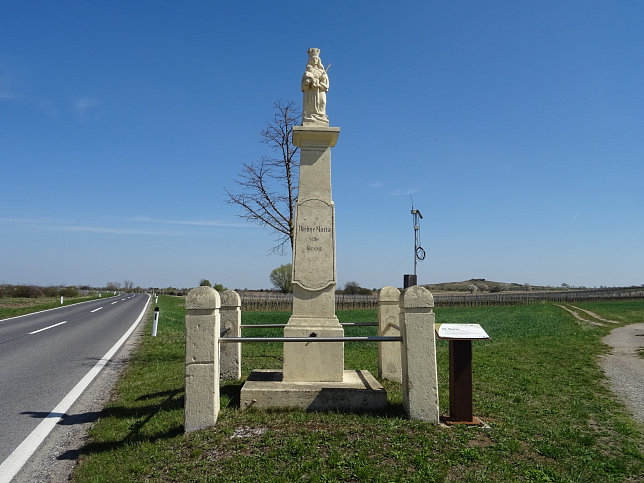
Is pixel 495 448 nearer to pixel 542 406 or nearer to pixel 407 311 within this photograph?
pixel 407 311

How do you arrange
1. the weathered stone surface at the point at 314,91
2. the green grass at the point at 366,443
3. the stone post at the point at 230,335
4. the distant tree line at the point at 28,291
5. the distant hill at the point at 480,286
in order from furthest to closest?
the distant hill at the point at 480,286
the distant tree line at the point at 28,291
the stone post at the point at 230,335
the weathered stone surface at the point at 314,91
the green grass at the point at 366,443

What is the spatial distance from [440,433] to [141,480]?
3.02 metres

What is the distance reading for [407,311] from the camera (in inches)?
207

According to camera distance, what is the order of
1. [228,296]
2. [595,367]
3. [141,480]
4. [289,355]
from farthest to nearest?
1. [595,367]
2. [228,296]
3. [289,355]
4. [141,480]

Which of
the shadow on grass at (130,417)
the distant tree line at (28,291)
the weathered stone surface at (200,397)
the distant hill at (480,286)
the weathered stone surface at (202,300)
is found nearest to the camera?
the shadow on grass at (130,417)

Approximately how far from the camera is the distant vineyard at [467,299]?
40591 millimetres

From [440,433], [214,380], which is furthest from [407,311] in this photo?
[214,380]

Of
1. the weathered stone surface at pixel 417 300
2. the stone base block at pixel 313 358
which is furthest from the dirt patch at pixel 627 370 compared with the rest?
the stone base block at pixel 313 358

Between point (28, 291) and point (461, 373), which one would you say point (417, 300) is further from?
point (28, 291)

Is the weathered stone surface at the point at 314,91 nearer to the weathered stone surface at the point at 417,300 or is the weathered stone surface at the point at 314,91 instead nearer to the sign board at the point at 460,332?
the weathered stone surface at the point at 417,300

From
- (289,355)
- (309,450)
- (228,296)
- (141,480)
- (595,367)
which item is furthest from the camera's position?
(595,367)

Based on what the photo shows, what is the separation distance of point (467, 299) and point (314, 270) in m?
54.5

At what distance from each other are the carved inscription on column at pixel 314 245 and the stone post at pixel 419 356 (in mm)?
1487

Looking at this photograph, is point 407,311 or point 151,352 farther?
point 151,352
